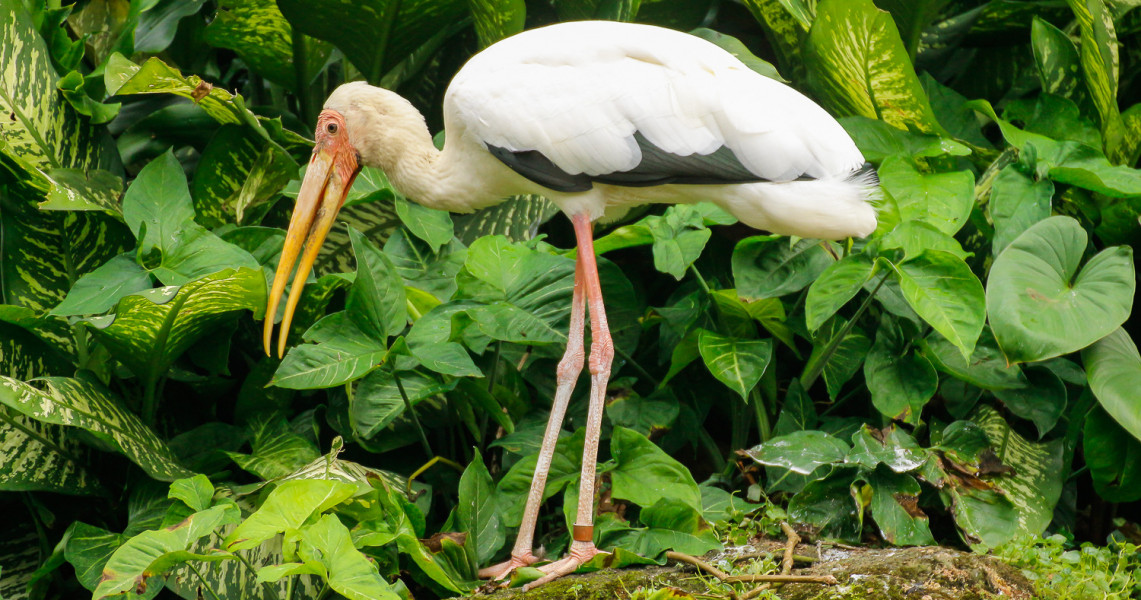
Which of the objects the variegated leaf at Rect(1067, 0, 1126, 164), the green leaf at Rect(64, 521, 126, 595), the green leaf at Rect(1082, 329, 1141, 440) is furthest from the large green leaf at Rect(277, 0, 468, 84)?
the green leaf at Rect(1082, 329, 1141, 440)

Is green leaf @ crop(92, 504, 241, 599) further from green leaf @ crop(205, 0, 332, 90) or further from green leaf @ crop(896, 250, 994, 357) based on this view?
green leaf @ crop(205, 0, 332, 90)

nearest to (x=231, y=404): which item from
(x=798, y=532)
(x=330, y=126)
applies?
(x=330, y=126)

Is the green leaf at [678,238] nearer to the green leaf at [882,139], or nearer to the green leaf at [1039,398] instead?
the green leaf at [882,139]

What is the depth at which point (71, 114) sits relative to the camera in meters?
3.59

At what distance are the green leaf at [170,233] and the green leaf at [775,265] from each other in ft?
5.04

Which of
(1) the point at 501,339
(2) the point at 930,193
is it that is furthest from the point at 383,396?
(2) the point at 930,193

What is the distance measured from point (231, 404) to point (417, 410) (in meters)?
0.95

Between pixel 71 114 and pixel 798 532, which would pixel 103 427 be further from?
pixel 798 532

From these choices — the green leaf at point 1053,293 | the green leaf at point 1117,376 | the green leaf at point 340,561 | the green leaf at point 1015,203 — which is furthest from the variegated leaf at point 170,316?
the green leaf at point 1117,376

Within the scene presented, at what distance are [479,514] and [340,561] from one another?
0.74m

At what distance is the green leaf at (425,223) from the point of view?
3516 mm

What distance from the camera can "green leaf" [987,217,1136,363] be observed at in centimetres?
277

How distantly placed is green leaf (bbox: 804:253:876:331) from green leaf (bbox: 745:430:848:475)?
36 centimetres

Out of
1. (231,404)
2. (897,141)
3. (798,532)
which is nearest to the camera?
(798,532)
